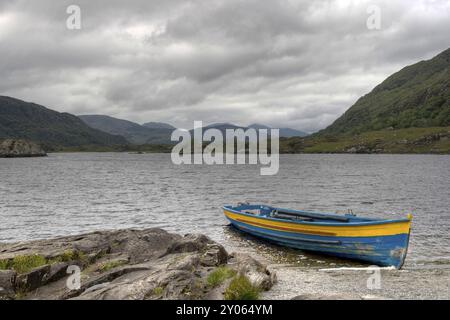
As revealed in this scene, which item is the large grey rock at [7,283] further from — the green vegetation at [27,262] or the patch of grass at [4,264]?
the patch of grass at [4,264]

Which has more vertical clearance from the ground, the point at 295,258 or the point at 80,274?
the point at 80,274

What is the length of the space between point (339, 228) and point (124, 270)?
1560cm

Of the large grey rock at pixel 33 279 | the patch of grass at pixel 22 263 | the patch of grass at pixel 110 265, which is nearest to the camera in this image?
the large grey rock at pixel 33 279

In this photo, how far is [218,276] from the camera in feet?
58.3

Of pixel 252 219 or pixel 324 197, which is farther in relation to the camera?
pixel 324 197

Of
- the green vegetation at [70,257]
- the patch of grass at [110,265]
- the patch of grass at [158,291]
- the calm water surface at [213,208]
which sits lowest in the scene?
the calm water surface at [213,208]

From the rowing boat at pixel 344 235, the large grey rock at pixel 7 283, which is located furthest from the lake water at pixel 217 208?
the large grey rock at pixel 7 283

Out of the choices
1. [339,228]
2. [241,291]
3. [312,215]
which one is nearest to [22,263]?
[241,291]

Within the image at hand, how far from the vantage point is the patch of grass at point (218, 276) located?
17312 millimetres
